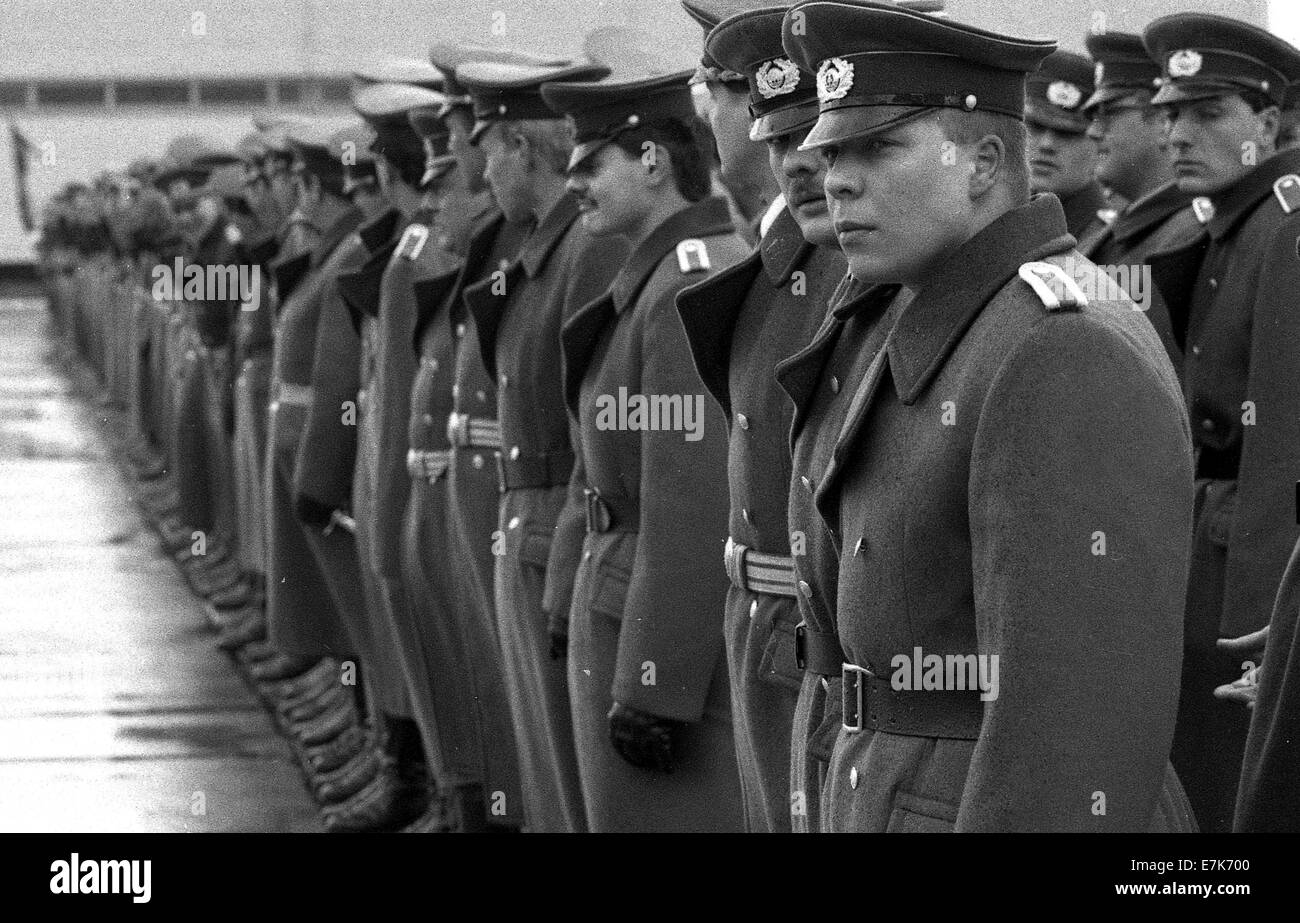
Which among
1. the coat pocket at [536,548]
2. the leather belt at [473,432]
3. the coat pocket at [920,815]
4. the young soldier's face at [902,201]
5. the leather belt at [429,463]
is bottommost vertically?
the leather belt at [429,463]

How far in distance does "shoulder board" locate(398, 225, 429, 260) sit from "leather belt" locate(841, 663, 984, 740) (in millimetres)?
3705

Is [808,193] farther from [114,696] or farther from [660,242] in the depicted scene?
[114,696]

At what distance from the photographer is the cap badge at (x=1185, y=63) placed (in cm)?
517

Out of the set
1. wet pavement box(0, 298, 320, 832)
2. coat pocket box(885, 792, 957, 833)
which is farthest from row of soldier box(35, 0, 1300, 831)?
wet pavement box(0, 298, 320, 832)

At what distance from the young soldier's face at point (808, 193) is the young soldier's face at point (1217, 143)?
1.76 meters

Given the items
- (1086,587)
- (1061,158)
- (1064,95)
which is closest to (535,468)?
(1061,158)

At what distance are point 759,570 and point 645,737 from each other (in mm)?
708

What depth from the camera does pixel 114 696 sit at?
9.25m

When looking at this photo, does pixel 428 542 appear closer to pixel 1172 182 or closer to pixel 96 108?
pixel 1172 182

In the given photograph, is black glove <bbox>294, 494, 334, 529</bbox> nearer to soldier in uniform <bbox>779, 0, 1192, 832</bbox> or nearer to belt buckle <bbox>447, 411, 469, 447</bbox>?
belt buckle <bbox>447, 411, 469, 447</bbox>

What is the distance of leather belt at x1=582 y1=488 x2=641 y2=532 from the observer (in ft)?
15.4

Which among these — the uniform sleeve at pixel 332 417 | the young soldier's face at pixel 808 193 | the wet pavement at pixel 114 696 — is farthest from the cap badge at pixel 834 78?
the uniform sleeve at pixel 332 417

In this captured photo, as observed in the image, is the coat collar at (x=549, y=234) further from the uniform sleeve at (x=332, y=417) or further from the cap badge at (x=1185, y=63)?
the uniform sleeve at (x=332, y=417)
